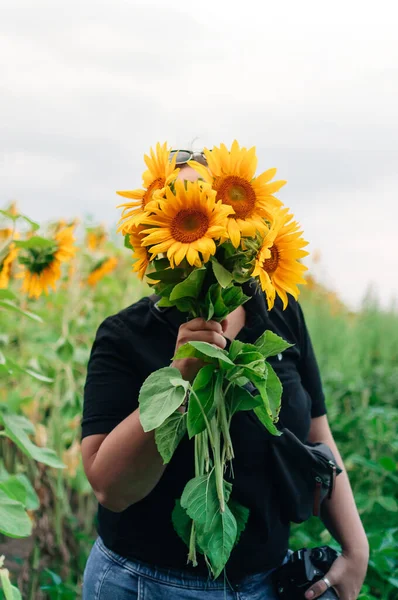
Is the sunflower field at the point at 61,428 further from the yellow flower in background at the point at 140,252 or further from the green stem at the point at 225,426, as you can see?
the yellow flower in background at the point at 140,252

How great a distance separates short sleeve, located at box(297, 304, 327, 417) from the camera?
161 centimetres

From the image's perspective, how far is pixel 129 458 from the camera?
3.90ft

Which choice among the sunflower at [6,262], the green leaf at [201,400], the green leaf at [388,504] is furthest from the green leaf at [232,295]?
the green leaf at [388,504]

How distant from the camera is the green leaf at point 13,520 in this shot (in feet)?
4.04

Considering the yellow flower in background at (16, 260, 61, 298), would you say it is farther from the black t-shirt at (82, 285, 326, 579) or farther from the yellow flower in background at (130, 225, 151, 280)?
the yellow flower in background at (130, 225, 151, 280)

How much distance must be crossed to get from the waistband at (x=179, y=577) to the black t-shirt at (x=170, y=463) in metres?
0.02

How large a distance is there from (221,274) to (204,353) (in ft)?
0.40

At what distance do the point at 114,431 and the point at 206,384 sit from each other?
0.84 feet

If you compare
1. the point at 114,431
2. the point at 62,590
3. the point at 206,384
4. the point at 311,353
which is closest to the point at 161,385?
the point at 206,384

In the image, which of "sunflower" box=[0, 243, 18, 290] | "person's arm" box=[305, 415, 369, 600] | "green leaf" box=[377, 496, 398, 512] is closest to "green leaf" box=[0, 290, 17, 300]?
"sunflower" box=[0, 243, 18, 290]

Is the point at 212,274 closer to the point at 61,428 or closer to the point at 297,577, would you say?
the point at 297,577

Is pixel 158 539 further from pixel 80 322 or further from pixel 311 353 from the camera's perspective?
pixel 80 322

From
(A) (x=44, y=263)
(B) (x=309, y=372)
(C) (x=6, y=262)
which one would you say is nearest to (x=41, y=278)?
(A) (x=44, y=263)

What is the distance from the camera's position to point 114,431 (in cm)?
124
